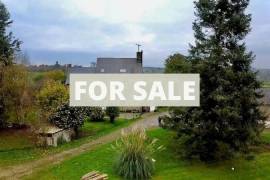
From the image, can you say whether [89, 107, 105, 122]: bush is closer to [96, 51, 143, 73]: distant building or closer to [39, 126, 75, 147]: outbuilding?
[39, 126, 75, 147]: outbuilding

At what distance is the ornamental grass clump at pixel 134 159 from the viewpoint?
66.3ft

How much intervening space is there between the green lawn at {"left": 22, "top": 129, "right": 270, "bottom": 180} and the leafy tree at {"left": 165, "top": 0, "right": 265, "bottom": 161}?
758mm

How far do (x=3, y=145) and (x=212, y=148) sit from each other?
13.2 metres

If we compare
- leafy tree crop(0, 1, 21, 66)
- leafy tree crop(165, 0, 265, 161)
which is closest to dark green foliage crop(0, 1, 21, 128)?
leafy tree crop(0, 1, 21, 66)

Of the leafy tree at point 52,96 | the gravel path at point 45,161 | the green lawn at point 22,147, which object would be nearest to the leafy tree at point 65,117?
the leafy tree at point 52,96

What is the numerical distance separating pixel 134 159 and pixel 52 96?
471 inches

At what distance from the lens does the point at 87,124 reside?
37.8m

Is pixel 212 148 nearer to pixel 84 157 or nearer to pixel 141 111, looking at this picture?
A: pixel 84 157

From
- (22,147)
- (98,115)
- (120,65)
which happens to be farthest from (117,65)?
(22,147)

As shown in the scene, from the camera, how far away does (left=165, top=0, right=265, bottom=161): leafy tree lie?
70.6 ft

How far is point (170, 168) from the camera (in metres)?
21.8

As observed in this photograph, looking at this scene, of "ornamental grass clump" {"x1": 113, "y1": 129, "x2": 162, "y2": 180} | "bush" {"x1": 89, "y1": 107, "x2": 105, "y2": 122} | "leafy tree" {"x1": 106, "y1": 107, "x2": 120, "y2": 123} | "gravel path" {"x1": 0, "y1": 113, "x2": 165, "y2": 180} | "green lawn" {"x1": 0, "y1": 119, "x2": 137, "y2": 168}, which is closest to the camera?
"ornamental grass clump" {"x1": 113, "y1": 129, "x2": 162, "y2": 180}

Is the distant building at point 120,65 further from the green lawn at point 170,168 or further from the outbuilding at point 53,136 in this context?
the green lawn at point 170,168

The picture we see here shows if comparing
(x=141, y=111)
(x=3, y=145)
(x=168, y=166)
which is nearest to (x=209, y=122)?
(x=168, y=166)
